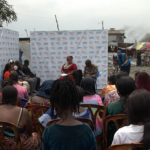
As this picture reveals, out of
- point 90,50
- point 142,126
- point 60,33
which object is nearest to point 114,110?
point 142,126

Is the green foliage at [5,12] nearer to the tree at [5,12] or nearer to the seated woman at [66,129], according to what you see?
the tree at [5,12]

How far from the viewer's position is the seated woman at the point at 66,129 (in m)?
1.16

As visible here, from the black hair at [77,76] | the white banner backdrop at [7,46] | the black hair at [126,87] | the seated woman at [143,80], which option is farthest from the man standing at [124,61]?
the black hair at [126,87]

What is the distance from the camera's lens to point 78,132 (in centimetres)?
117

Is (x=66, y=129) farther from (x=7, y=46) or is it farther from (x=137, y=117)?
(x=7, y=46)

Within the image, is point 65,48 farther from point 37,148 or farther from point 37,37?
point 37,148

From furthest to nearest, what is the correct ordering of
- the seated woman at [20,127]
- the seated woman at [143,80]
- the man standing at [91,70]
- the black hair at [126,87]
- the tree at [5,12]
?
the tree at [5,12] < the man standing at [91,70] < the seated woman at [143,80] < the black hair at [126,87] < the seated woman at [20,127]

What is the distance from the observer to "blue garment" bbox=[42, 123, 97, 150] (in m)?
1.16

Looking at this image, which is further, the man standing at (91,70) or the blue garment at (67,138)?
the man standing at (91,70)

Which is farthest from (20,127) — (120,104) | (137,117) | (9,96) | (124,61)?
(124,61)

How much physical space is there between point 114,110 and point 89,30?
5451mm

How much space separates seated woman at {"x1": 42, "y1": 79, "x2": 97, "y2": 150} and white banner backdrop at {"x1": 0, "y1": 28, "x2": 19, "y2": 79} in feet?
18.1

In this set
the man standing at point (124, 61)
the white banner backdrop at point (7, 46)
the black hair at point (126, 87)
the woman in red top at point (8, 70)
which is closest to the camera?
the black hair at point (126, 87)

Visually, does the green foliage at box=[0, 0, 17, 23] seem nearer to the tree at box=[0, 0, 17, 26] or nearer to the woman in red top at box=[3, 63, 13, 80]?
the tree at box=[0, 0, 17, 26]
